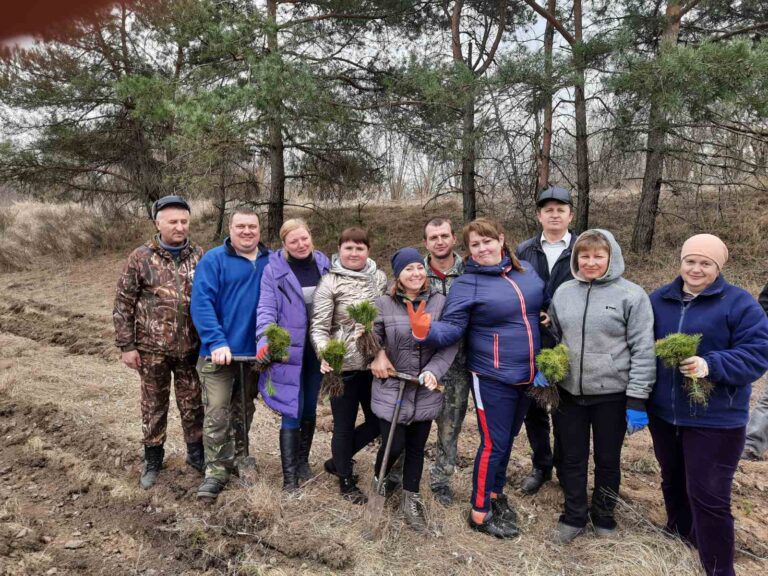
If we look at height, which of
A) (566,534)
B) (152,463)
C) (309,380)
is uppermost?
(309,380)

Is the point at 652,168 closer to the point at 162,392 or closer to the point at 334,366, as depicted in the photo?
the point at 334,366

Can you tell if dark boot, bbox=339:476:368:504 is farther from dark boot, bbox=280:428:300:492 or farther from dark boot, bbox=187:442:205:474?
dark boot, bbox=187:442:205:474

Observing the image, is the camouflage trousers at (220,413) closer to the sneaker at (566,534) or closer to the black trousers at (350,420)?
the black trousers at (350,420)

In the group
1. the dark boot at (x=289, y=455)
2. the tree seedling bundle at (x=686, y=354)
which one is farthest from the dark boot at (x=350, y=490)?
the tree seedling bundle at (x=686, y=354)

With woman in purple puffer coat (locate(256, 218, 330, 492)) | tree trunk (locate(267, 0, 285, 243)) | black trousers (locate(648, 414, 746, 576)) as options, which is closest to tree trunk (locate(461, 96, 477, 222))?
tree trunk (locate(267, 0, 285, 243))

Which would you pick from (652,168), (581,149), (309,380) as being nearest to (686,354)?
(309,380)

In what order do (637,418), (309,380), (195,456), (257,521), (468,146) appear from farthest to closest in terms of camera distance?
(468,146) → (195,456) → (309,380) → (257,521) → (637,418)

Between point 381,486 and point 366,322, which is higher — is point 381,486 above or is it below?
below

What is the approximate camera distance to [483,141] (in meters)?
7.91

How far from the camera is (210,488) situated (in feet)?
11.9

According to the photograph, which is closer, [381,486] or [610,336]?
[610,336]

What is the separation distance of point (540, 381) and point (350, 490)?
1.56 m

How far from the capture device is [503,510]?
11.3ft

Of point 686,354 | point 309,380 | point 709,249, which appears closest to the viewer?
point 686,354
